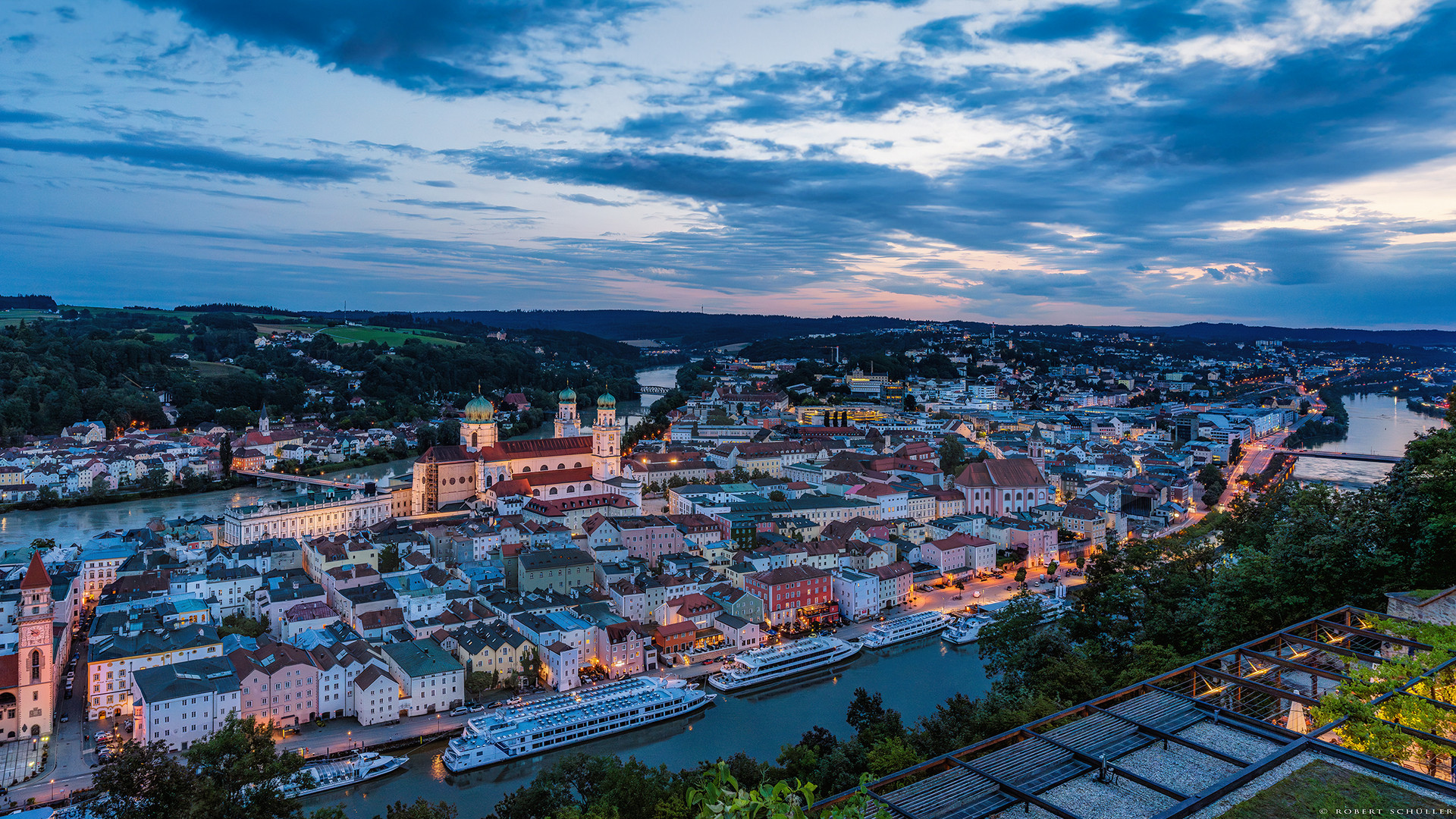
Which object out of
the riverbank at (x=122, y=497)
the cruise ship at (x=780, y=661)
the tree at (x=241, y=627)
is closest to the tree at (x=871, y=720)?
the cruise ship at (x=780, y=661)

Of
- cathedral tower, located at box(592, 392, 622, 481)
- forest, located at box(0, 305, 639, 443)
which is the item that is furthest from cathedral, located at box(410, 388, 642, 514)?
forest, located at box(0, 305, 639, 443)

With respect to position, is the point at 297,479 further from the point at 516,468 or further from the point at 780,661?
the point at 780,661

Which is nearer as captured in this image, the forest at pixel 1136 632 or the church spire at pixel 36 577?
the forest at pixel 1136 632

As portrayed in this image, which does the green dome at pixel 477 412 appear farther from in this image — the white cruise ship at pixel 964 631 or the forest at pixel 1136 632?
the forest at pixel 1136 632

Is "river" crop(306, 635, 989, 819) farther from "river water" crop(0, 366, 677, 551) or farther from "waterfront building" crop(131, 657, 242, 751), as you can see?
"river water" crop(0, 366, 677, 551)

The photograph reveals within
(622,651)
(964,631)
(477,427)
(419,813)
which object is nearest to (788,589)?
(964,631)

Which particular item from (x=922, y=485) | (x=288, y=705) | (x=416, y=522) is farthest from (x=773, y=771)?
(x=922, y=485)
